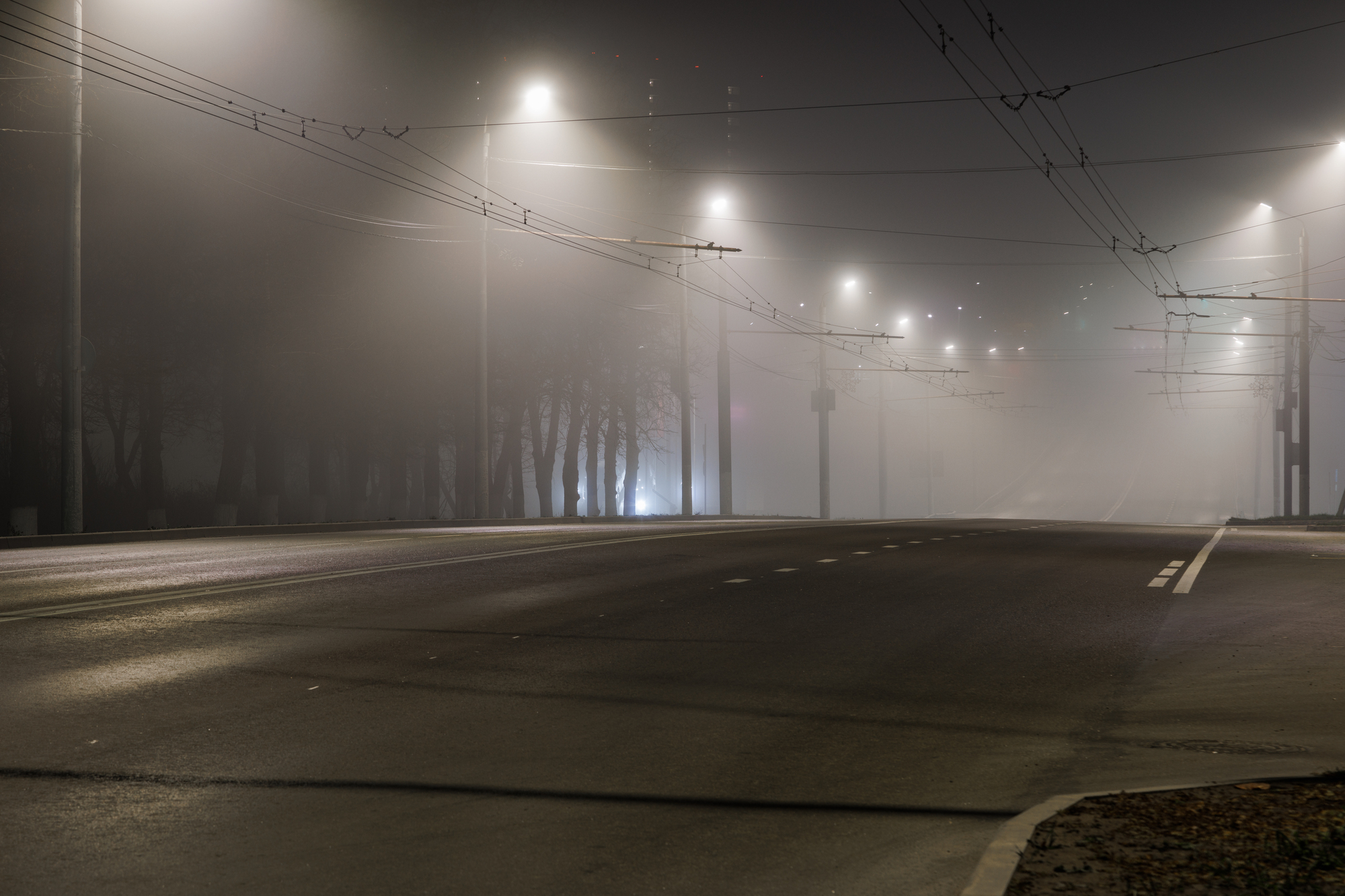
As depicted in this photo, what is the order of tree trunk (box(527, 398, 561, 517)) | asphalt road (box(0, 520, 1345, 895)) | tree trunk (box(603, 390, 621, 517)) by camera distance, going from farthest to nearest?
tree trunk (box(603, 390, 621, 517)) < tree trunk (box(527, 398, 561, 517)) < asphalt road (box(0, 520, 1345, 895))

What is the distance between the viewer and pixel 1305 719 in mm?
7262

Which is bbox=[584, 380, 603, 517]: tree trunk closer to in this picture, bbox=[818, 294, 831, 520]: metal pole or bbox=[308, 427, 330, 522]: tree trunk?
bbox=[818, 294, 831, 520]: metal pole

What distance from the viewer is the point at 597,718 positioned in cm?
717

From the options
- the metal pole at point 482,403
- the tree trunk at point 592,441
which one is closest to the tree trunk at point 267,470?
the metal pole at point 482,403

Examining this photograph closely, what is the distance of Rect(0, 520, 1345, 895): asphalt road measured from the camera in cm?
479

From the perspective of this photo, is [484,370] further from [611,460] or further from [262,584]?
[611,460]

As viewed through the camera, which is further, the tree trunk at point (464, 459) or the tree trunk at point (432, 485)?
the tree trunk at point (432, 485)

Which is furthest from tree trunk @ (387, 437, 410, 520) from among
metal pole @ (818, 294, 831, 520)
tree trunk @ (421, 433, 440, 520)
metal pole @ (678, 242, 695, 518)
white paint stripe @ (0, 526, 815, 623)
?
white paint stripe @ (0, 526, 815, 623)

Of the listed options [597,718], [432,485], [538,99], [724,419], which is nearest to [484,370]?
[538,99]

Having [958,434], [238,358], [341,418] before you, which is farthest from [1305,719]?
[958,434]

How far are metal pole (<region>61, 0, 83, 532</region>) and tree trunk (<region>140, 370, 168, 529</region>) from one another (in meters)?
16.7

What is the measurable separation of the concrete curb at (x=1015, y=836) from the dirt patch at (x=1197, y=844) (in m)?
Result: 0.04

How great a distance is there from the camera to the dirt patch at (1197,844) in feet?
13.7

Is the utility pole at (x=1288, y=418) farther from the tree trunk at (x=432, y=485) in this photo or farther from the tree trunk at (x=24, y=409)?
the tree trunk at (x=24, y=409)
